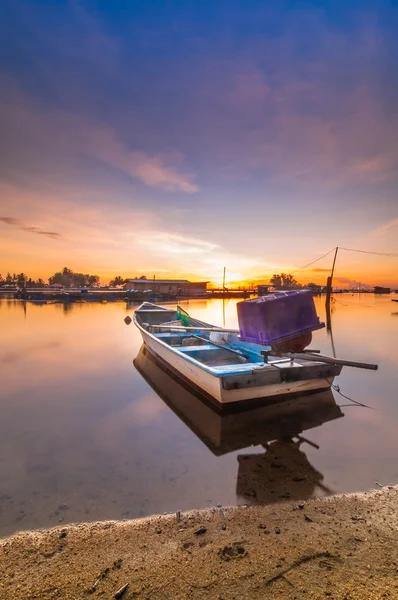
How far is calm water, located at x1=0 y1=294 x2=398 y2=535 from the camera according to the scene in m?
4.10

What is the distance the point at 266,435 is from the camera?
6.00m

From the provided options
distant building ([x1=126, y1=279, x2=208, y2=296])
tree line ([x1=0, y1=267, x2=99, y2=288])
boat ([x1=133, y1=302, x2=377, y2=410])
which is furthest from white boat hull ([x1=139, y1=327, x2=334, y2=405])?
tree line ([x1=0, y1=267, x2=99, y2=288])

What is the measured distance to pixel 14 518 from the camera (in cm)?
370

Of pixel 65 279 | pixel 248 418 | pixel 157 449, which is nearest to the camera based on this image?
pixel 157 449

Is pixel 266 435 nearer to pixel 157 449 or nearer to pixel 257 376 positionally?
pixel 257 376

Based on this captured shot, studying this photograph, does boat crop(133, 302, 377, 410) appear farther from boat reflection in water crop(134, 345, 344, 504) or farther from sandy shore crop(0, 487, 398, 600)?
sandy shore crop(0, 487, 398, 600)

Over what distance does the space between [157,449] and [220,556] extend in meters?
3.04

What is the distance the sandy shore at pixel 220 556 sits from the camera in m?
2.49

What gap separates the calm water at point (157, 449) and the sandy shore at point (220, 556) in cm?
42

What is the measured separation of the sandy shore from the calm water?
423 millimetres

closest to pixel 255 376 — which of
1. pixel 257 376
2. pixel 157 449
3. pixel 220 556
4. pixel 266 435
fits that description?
pixel 257 376

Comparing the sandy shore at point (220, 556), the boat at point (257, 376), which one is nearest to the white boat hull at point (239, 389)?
the boat at point (257, 376)

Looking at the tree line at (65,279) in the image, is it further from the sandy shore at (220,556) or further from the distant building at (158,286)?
the sandy shore at (220,556)

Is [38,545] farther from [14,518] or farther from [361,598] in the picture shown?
[361,598]
